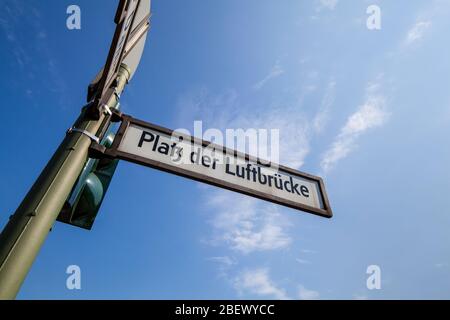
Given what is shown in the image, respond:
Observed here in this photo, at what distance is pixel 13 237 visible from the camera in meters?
1.14

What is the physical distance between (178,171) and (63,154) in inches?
29.4

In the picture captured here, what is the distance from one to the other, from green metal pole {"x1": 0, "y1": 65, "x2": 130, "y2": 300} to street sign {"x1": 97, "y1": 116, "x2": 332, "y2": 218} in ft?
0.71

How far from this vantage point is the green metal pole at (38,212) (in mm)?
1069

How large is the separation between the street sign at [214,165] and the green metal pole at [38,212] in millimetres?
216

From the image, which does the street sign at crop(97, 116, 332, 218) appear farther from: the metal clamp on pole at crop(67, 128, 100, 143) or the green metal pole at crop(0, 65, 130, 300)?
the green metal pole at crop(0, 65, 130, 300)

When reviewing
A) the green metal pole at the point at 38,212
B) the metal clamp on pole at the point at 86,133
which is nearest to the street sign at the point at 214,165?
the metal clamp on pole at the point at 86,133

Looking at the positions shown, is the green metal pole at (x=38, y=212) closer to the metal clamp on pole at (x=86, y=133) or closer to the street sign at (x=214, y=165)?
the metal clamp on pole at (x=86, y=133)

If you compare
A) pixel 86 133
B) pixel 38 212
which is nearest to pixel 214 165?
pixel 86 133

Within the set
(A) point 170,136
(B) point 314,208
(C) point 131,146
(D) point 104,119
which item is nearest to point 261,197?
(B) point 314,208

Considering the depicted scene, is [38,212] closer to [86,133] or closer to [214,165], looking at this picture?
[86,133]

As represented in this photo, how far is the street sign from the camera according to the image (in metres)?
1.94

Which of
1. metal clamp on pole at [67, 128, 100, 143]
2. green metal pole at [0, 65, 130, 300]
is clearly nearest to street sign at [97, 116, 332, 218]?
metal clamp on pole at [67, 128, 100, 143]

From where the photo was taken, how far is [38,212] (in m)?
1.24
